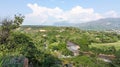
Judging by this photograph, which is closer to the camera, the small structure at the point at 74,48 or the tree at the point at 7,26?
the tree at the point at 7,26

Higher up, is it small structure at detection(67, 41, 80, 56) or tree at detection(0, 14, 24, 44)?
tree at detection(0, 14, 24, 44)

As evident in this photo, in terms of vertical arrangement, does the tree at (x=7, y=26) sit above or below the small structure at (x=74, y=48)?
above

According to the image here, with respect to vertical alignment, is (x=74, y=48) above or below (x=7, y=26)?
below

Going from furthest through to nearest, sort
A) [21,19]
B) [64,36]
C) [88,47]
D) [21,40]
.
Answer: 1. [64,36]
2. [88,47]
3. [21,40]
4. [21,19]

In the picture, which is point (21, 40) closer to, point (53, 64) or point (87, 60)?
point (53, 64)

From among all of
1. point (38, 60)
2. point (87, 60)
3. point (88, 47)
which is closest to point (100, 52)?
point (88, 47)

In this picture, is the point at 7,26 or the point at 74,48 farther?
the point at 74,48

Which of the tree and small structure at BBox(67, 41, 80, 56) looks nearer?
the tree

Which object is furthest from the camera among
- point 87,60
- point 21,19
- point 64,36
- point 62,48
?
point 64,36

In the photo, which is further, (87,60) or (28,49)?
(87,60)

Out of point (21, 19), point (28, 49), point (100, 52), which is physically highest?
point (21, 19)

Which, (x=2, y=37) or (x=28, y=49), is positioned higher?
(x=2, y=37)
